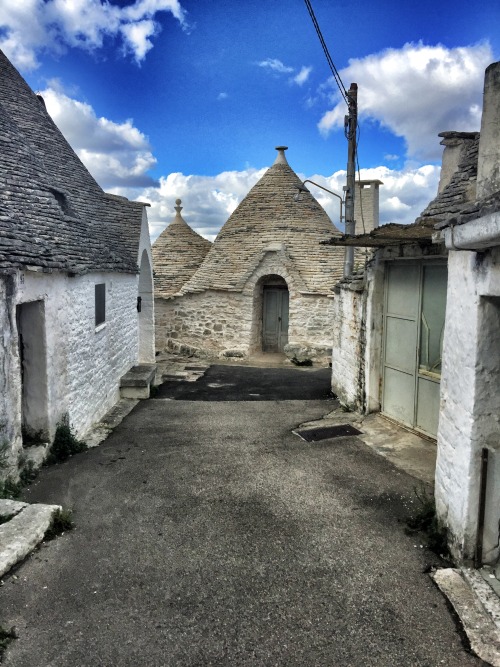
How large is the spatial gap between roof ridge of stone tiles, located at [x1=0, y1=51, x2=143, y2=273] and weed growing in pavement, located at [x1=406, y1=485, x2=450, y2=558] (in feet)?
15.6

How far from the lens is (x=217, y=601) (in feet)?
11.1

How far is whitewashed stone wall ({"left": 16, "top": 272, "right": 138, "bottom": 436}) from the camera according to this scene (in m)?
6.06

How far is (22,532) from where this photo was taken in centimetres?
396

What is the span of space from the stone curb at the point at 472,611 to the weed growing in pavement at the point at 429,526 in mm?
323

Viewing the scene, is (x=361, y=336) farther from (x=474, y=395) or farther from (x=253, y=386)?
(x=474, y=395)

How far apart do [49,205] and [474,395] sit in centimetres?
626

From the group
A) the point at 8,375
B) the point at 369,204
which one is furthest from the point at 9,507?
the point at 369,204

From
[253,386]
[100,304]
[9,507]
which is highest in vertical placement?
[100,304]

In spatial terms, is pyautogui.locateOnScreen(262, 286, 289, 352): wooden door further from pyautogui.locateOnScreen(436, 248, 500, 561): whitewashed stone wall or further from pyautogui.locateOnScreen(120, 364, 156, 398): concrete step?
pyautogui.locateOnScreen(436, 248, 500, 561): whitewashed stone wall

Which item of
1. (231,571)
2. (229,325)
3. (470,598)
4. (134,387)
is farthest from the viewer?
(229,325)

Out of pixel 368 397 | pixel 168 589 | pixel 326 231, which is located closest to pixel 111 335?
pixel 368 397

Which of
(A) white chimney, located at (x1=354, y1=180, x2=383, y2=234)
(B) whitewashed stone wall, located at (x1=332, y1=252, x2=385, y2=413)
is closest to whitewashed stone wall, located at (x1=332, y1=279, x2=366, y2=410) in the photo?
(B) whitewashed stone wall, located at (x1=332, y1=252, x2=385, y2=413)

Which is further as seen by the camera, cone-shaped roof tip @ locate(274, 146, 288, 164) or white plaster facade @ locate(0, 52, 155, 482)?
cone-shaped roof tip @ locate(274, 146, 288, 164)

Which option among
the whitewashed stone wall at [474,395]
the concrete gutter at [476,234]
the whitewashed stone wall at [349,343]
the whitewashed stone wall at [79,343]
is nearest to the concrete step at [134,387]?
the whitewashed stone wall at [79,343]
